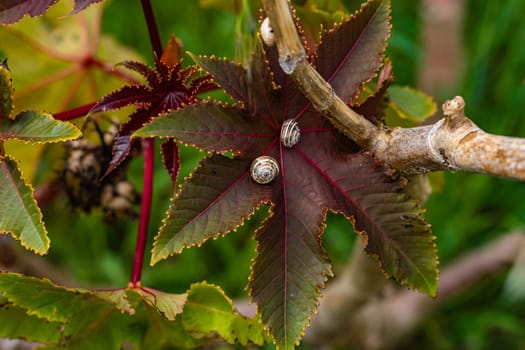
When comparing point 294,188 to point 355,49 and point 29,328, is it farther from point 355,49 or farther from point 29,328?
point 29,328

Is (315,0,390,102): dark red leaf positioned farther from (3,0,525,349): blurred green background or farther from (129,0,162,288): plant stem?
(3,0,525,349): blurred green background

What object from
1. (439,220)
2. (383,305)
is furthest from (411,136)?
(439,220)

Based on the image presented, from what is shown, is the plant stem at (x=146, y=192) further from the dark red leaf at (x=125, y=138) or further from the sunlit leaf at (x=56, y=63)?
the sunlit leaf at (x=56, y=63)

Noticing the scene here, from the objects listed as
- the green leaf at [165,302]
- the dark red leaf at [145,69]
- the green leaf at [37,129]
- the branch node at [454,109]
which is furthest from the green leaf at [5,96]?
the branch node at [454,109]

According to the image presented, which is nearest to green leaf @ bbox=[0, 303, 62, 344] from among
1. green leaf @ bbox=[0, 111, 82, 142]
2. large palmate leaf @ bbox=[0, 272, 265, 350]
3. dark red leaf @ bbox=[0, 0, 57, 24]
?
large palmate leaf @ bbox=[0, 272, 265, 350]

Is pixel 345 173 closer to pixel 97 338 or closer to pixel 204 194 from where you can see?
pixel 204 194
